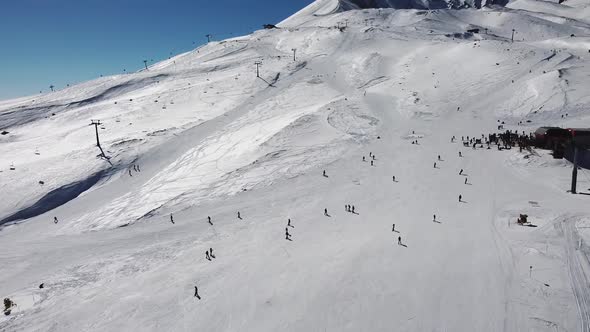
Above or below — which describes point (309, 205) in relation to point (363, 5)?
below

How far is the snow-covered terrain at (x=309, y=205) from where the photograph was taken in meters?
15.4

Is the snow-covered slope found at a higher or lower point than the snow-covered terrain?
higher

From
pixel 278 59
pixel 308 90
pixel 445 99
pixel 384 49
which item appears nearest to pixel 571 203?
pixel 445 99

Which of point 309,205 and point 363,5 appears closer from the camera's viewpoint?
point 309,205

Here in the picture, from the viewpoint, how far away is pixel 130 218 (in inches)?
1055

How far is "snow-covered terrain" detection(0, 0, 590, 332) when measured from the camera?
15.4m

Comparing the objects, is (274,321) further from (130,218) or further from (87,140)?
(87,140)

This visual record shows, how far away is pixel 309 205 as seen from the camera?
2575cm

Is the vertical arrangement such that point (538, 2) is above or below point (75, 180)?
above

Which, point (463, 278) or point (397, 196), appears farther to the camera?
point (397, 196)

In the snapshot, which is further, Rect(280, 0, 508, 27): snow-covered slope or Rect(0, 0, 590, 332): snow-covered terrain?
Rect(280, 0, 508, 27): snow-covered slope

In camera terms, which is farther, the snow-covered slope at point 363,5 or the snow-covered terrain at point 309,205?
the snow-covered slope at point 363,5

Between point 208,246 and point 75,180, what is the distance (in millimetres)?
21997

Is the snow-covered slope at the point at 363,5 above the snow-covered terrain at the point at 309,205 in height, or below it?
above
